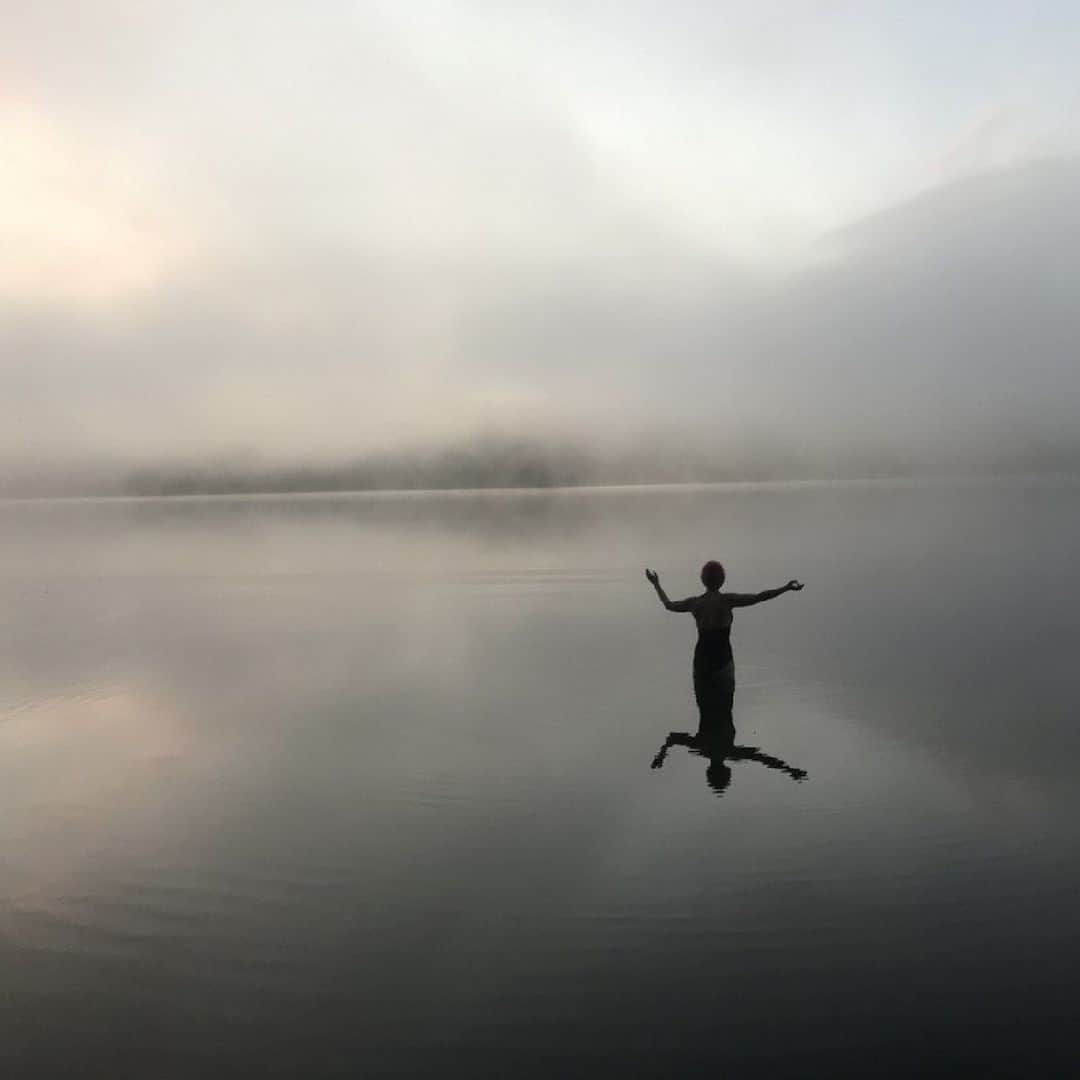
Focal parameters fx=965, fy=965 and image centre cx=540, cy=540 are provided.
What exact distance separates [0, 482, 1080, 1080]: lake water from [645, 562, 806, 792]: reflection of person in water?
0.42 m

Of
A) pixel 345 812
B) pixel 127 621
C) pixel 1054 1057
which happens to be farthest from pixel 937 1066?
pixel 127 621

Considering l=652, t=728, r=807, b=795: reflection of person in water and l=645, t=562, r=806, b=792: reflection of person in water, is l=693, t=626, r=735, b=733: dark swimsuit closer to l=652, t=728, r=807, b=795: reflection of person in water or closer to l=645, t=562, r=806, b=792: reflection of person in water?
l=645, t=562, r=806, b=792: reflection of person in water

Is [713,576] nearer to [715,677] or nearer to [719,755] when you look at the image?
[715,677]

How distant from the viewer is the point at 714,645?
19.4 metres

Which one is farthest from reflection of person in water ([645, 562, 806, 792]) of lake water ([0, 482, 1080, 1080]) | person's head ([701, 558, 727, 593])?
lake water ([0, 482, 1080, 1080])

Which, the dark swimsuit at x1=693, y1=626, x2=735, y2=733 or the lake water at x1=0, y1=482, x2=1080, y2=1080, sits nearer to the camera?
the lake water at x1=0, y1=482, x2=1080, y2=1080

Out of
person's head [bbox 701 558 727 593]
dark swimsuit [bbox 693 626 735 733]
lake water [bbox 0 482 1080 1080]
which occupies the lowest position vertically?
lake water [bbox 0 482 1080 1080]

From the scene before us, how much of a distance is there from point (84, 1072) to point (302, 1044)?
167 cm

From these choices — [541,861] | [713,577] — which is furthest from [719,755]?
[541,861]

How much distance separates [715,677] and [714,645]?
0.79 meters

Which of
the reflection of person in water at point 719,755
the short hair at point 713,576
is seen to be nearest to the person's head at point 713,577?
the short hair at point 713,576

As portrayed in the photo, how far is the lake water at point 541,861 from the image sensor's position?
26.3ft

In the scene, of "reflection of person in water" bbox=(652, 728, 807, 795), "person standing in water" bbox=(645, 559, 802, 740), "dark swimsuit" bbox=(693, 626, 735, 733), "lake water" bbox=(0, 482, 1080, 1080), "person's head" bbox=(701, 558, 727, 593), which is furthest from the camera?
"dark swimsuit" bbox=(693, 626, 735, 733)

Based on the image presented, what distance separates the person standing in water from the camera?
1836cm
